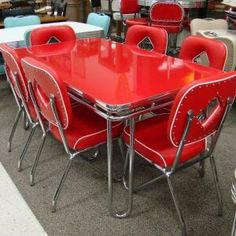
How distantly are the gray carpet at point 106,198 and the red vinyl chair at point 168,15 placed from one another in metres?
2.29

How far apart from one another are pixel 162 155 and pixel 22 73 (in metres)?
0.98

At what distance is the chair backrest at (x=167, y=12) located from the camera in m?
4.18

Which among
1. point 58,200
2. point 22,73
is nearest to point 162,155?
point 58,200

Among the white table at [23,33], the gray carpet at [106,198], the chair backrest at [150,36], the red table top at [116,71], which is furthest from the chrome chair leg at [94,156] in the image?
the white table at [23,33]

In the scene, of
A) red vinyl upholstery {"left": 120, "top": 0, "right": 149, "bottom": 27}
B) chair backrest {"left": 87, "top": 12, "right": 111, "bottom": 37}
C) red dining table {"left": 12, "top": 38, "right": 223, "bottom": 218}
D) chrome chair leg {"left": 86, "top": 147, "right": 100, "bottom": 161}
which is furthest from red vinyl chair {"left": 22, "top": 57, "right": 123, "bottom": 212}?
red vinyl upholstery {"left": 120, "top": 0, "right": 149, "bottom": 27}

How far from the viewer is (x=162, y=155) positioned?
5.03 feet

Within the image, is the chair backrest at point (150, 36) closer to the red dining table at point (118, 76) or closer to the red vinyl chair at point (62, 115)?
the red dining table at point (118, 76)

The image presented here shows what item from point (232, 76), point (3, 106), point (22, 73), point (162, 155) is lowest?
point (3, 106)

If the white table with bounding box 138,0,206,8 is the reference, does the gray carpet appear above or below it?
below

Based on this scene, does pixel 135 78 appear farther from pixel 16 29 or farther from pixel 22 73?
pixel 16 29

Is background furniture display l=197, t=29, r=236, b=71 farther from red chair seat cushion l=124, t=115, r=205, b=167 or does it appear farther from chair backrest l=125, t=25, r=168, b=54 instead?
red chair seat cushion l=124, t=115, r=205, b=167

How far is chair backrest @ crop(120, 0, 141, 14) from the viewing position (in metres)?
4.81

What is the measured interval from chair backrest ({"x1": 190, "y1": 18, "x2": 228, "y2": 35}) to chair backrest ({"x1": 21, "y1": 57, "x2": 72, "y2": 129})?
79.1 inches

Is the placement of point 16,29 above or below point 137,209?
above
